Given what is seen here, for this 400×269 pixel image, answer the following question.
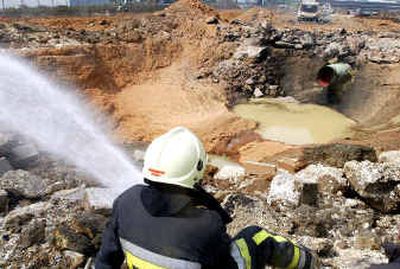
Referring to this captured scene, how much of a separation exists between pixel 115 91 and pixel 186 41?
16.5ft

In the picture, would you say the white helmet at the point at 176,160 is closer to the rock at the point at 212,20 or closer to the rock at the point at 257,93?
the rock at the point at 257,93

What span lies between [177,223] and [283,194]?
15.3 ft

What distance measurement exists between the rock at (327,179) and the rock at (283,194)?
18 centimetres

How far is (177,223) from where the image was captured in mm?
2506

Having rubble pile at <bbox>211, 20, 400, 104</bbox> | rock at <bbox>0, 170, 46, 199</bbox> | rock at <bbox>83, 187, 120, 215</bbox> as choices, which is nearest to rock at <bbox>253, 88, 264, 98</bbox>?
rubble pile at <bbox>211, 20, 400, 104</bbox>

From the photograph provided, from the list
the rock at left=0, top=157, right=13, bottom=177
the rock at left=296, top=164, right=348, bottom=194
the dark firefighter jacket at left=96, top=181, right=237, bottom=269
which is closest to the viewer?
the dark firefighter jacket at left=96, top=181, right=237, bottom=269

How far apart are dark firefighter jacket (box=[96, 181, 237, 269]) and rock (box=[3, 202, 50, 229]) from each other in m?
3.79

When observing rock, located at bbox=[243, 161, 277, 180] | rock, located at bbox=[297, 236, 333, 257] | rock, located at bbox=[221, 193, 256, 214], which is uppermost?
rock, located at bbox=[221, 193, 256, 214]

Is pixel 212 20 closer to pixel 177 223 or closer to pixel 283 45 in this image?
pixel 283 45

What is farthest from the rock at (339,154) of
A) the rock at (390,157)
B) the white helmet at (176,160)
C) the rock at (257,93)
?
the rock at (257,93)

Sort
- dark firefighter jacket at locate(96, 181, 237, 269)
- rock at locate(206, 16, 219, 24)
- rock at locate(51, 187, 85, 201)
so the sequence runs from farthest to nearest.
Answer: rock at locate(206, 16, 219, 24) < rock at locate(51, 187, 85, 201) < dark firefighter jacket at locate(96, 181, 237, 269)

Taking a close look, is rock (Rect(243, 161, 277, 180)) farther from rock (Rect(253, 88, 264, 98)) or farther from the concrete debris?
rock (Rect(253, 88, 264, 98))

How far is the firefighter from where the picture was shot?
2.49m

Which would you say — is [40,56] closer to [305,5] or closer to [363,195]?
[363,195]
